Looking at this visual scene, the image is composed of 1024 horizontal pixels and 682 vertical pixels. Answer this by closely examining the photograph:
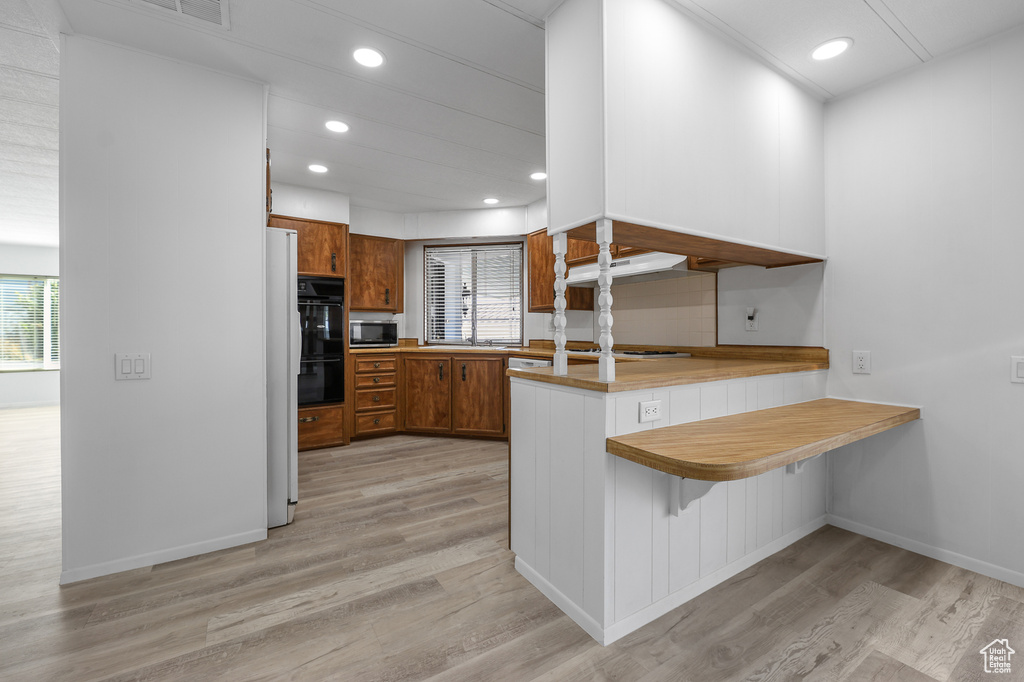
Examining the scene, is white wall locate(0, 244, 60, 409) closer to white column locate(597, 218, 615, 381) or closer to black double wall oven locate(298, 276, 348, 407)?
black double wall oven locate(298, 276, 348, 407)

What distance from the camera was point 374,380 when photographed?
4836mm

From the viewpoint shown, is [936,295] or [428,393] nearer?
[936,295]

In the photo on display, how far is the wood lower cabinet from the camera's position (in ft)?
15.5

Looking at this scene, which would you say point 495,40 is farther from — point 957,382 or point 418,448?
point 418,448

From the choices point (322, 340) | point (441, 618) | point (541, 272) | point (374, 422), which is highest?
point (541, 272)

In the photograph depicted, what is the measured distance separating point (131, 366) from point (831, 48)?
12.0 feet

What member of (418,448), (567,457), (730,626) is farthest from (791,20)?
(418,448)

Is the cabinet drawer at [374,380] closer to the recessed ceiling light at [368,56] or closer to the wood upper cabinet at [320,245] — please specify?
the wood upper cabinet at [320,245]

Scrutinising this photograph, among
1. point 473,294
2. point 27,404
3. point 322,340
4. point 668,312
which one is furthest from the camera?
point 27,404

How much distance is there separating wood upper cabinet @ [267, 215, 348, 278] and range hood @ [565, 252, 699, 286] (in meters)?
2.37

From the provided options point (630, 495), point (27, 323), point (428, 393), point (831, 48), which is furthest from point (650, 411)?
point (27, 323)

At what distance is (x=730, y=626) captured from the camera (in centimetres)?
175

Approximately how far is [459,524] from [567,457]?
3.89ft

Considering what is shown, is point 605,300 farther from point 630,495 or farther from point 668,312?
point 668,312
